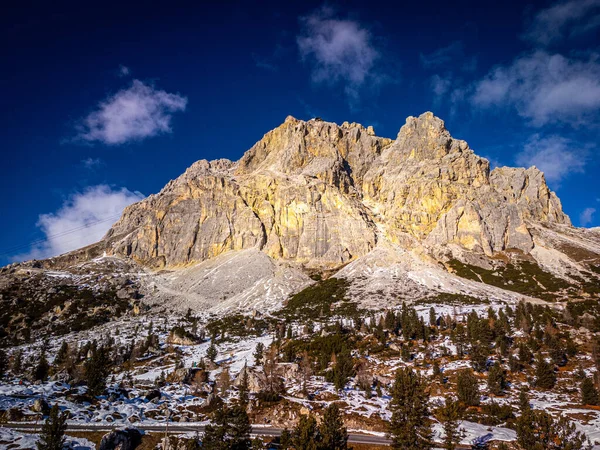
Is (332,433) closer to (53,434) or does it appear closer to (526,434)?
(526,434)

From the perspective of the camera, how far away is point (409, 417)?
32000 millimetres

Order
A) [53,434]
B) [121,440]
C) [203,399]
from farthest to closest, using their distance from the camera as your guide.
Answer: [203,399] < [121,440] < [53,434]

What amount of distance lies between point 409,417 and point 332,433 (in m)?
7.60

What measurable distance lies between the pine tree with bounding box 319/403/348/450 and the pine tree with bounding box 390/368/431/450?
201 inches

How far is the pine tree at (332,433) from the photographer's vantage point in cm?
2833

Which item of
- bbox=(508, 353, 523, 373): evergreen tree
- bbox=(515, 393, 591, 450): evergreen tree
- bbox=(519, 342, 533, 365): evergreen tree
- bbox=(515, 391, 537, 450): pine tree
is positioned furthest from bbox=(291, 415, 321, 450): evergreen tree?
bbox=(519, 342, 533, 365): evergreen tree

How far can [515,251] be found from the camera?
180m

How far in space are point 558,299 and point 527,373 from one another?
9057cm

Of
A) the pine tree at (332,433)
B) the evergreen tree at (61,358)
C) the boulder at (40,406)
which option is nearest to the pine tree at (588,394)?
the pine tree at (332,433)

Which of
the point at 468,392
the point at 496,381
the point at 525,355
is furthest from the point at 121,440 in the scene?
the point at 525,355

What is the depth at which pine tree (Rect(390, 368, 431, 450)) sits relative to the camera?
30.7m

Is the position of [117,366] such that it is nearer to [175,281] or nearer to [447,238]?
[175,281]

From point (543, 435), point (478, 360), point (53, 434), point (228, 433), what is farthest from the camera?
point (478, 360)

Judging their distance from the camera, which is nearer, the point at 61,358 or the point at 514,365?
the point at 514,365
